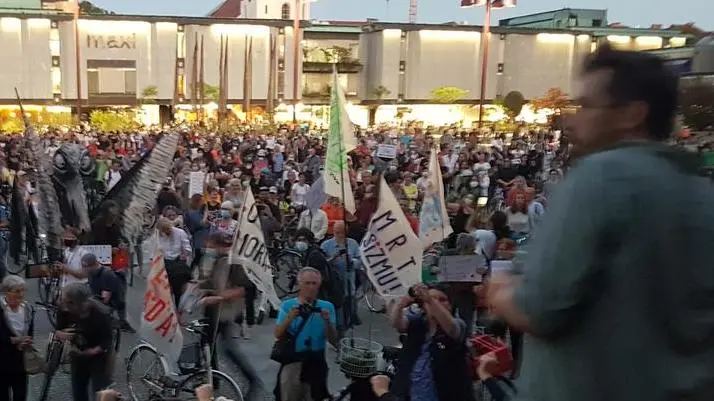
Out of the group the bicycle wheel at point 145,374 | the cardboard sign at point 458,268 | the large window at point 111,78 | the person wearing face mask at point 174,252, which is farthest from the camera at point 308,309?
the large window at point 111,78

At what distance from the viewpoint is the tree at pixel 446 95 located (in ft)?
180

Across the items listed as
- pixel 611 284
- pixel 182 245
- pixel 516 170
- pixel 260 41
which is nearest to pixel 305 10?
pixel 260 41

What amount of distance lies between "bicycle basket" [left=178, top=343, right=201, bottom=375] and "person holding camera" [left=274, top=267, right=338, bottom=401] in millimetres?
1314

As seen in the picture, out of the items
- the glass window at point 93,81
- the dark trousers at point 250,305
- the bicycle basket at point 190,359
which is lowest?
the dark trousers at point 250,305

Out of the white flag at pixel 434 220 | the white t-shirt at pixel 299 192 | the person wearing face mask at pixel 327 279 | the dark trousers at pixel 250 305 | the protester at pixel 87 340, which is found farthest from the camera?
the white t-shirt at pixel 299 192

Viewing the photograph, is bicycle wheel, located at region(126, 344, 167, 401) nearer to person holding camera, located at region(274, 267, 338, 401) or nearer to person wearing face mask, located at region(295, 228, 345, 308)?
person holding camera, located at region(274, 267, 338, 401)

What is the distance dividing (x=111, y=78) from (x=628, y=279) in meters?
52.2

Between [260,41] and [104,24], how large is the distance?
10.6 meters

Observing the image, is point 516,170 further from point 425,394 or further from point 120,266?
point 425,394

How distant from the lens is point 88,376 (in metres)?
5.96

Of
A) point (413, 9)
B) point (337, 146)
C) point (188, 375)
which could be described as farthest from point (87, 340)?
point (413, 9)

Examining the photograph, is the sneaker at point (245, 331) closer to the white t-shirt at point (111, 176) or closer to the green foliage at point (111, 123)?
the white t-shirt at point (111, 176)

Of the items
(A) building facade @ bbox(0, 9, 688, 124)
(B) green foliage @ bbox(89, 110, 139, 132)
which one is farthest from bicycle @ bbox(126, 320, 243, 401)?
(A) building facade @ bbox(0, 9, 688, 124)

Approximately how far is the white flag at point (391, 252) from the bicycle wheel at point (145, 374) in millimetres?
2133
